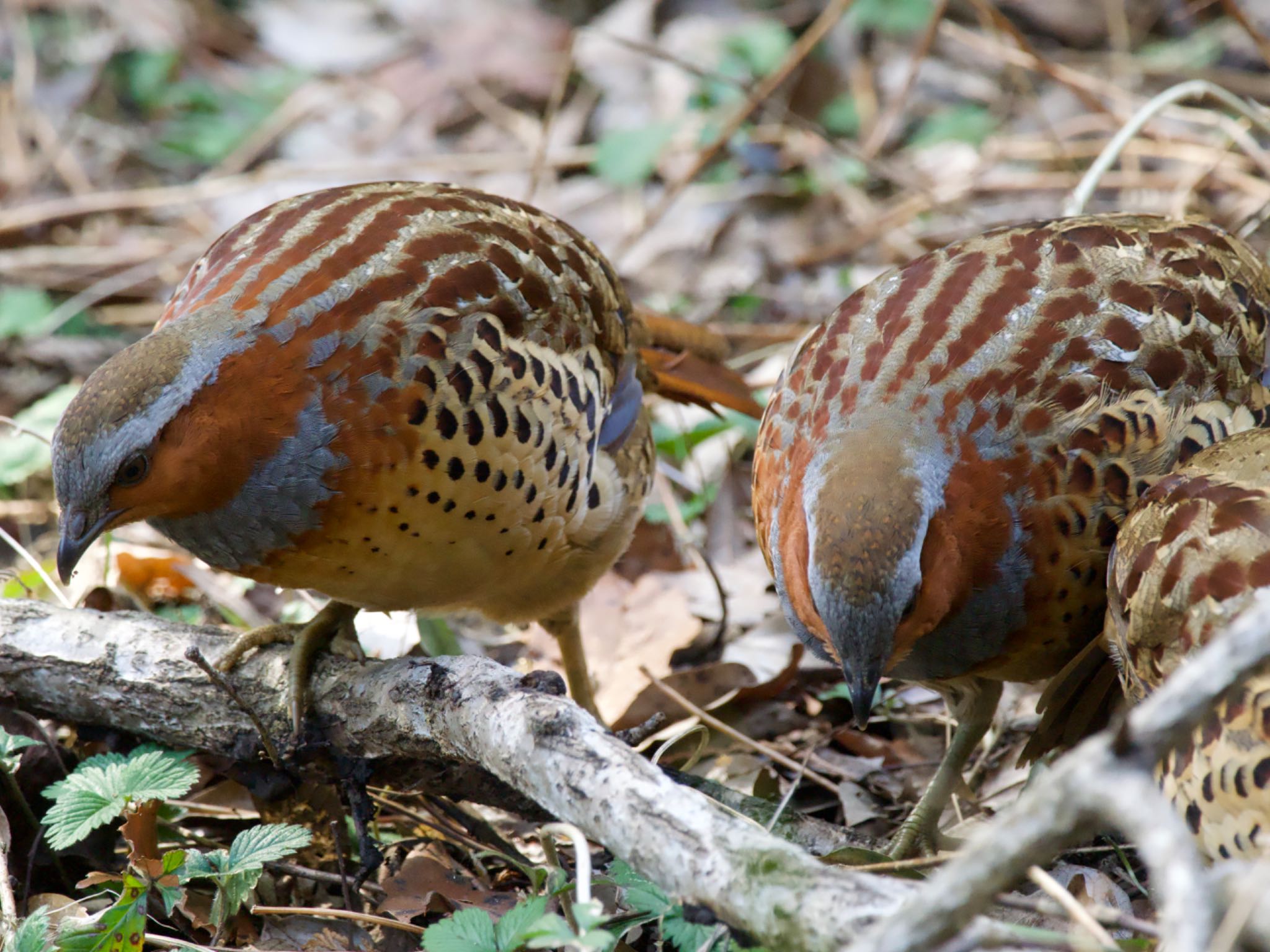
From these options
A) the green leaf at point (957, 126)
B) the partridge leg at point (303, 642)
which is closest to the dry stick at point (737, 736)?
the partridge leg at point (303, 642)

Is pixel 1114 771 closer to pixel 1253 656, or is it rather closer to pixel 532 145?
pixel 1253 656

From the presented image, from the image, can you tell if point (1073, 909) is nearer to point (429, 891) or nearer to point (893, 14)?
point (429, 891)

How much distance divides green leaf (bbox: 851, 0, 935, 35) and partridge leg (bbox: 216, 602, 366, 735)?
5194mm

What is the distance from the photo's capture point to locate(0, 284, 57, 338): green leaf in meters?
6.12

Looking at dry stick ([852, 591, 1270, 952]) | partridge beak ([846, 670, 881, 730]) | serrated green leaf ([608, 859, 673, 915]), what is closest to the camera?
dry stick ([852, 591, 1270, 952])

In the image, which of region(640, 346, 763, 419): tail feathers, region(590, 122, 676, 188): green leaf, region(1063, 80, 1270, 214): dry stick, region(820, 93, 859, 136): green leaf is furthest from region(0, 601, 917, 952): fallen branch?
region(820, 93, 859, 136): green leaf

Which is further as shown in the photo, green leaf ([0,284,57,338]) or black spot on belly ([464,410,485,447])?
green leaf ([0,284,57,338])

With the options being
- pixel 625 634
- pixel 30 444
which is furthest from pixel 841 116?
pixel 30 444

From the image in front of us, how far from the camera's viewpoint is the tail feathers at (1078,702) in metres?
3.34

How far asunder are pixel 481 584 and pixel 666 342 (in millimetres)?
1251

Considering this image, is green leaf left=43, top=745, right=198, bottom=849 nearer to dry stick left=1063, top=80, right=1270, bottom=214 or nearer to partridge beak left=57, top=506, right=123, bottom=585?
partridge beak left=57, top=506, right=123, bottom=585

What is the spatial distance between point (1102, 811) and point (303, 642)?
7.80 ft

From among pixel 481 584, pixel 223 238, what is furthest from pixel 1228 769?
pixel 223 238

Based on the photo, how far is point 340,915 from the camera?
3033 millimetres
